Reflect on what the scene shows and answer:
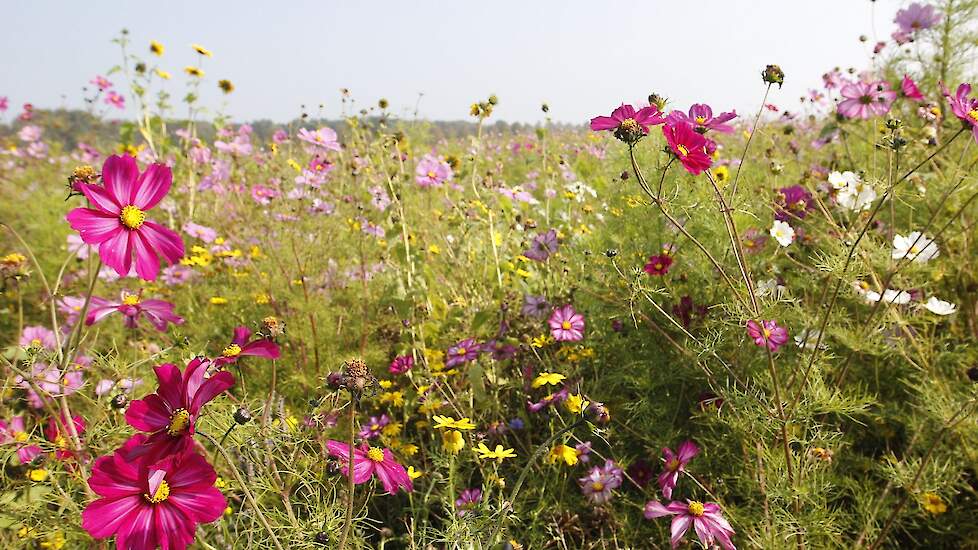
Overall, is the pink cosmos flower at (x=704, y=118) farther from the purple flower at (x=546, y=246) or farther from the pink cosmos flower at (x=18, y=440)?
the pink cosmos flower at (x=18, y=440)

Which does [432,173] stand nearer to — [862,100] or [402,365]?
[402,365]

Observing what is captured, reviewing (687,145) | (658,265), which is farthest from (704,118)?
(658,265)

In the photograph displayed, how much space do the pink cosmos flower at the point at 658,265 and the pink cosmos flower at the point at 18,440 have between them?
1.35m

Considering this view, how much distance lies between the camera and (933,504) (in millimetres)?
1204

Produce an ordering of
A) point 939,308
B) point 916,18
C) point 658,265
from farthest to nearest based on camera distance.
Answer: point 916,18 → point 658,265 → point 939,308

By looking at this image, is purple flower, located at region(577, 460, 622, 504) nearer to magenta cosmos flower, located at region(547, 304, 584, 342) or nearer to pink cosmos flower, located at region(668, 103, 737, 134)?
magenta cosmos flower, located at region(547, 304, 584, 342)

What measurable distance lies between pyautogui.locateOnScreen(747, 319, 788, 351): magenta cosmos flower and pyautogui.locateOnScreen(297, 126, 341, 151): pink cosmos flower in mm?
1623

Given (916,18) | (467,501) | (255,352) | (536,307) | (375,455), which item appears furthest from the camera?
(916,18)

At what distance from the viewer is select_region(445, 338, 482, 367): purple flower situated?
1.45 meters

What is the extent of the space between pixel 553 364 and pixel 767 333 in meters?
0.65

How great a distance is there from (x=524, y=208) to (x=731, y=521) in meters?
1.75

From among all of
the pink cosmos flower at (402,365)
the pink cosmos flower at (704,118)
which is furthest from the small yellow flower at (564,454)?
the pink cosmos flower at (704,118)

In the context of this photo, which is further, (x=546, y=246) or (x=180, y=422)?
(x=546, y=246)

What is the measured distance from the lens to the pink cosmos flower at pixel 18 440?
2.95 feet
